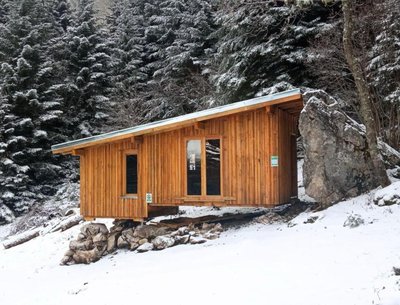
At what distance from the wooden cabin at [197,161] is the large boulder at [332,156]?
79 cm

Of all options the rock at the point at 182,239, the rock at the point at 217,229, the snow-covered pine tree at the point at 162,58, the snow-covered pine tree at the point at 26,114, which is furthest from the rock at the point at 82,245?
the snow-covered pine tree at the point at 162,58

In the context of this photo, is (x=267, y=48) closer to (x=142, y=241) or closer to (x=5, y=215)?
(x=142, y=241)

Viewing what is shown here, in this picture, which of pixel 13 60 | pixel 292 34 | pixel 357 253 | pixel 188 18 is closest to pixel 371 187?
pixel 357 253

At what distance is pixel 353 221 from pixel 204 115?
471 centimetres

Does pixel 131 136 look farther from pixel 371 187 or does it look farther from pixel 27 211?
pixel 27 211

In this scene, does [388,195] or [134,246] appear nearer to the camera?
[388,195]

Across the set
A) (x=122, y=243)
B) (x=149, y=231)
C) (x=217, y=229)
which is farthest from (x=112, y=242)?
(x=217, y=229)

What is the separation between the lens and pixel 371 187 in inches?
395

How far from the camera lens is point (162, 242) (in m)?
A: 10.6

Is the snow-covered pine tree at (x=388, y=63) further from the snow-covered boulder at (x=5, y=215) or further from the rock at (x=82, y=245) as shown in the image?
the snow-covered boulder at (x=5, y=215)

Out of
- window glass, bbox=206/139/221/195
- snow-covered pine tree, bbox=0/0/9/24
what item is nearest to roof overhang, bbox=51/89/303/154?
window glass, bbox=206/139/221/195

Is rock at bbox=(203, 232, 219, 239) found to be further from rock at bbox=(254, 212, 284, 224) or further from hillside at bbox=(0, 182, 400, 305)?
rock at bbox=(254, 212, 284, 224)

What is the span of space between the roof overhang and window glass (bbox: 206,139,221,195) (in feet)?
3.01

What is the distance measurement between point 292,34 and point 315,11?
1390 millimetres
